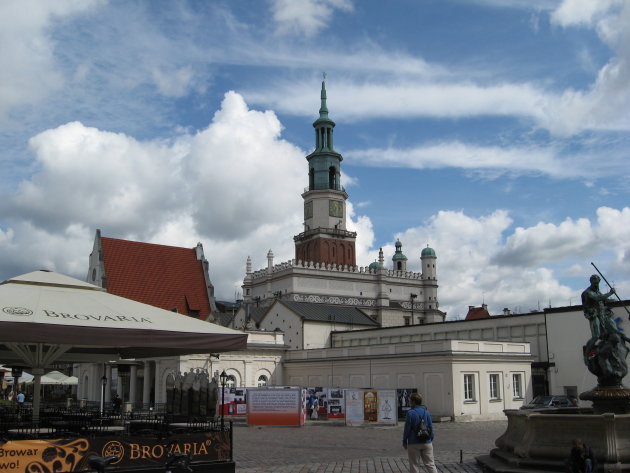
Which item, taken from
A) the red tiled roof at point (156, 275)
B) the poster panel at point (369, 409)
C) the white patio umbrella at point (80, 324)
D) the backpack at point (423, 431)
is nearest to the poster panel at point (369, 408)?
the poster panel at point (369, 409)

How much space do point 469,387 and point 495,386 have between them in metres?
2.66

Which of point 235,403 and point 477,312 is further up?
point 477,312

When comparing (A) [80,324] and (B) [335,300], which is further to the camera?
(B) [335,300]

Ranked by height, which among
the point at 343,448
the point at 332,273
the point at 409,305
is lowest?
the point at 343,448

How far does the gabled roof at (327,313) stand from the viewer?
182 ft

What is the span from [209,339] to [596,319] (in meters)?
10.4

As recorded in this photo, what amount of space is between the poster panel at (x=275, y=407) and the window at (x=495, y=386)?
13180 mm

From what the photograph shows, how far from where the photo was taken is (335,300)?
83.0 metres

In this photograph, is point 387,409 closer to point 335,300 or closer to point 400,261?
point 335,300

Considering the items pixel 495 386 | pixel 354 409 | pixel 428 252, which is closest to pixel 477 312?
pixel 428 252

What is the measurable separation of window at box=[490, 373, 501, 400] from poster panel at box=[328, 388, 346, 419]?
32.3ft

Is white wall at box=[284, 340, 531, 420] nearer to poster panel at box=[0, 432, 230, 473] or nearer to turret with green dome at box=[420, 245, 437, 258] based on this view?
poster panel at box=[0, 432, 230, 473]

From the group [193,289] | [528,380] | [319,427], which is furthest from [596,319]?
[193,289]

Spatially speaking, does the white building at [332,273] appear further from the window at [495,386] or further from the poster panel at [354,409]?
the poster panel at [354,409]
